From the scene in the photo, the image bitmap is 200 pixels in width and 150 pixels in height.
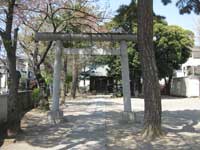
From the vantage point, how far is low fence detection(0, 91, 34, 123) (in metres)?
18.7

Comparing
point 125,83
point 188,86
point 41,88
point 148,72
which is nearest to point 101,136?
point 148,72

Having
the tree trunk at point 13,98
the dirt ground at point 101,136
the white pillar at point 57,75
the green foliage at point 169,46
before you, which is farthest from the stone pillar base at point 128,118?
the green foliage at point 169,46

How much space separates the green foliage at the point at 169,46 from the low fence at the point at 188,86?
2075 mm

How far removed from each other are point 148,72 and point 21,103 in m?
13.2

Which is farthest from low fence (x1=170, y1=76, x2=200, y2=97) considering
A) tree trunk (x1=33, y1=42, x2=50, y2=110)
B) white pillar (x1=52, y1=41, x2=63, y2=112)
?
white pillar (x1=52, y1=41, x2=63, y2=112)

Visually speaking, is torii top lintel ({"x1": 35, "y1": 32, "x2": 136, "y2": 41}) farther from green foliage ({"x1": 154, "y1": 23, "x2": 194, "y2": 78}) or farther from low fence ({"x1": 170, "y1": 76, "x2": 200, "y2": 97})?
low fence ({"x1": 170, "y1": 76, "x2": 200, "y2": 97})

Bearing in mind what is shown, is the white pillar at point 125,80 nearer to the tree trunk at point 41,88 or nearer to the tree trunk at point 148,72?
the tree trunk at point 148,72

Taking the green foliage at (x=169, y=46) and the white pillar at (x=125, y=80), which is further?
the green foliage at (x=169, y=46)

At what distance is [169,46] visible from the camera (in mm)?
44719

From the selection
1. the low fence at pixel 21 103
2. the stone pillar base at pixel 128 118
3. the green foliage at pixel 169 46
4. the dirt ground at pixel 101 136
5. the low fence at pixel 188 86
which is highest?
the green foliage at pixel 169 46

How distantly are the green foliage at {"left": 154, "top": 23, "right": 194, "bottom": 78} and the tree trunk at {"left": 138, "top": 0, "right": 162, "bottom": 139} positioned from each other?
3044 cm

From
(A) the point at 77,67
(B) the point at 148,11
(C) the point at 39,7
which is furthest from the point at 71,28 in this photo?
(A) the point at 77,67

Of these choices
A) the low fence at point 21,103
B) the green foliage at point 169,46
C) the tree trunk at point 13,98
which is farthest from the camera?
the green foliage at point 169,46

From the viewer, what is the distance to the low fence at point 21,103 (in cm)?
1874
